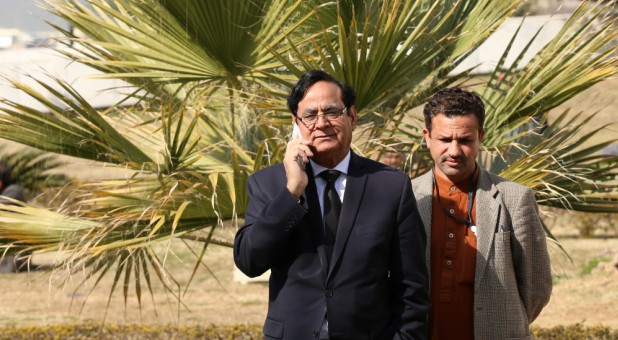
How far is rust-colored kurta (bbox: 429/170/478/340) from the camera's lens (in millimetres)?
3055

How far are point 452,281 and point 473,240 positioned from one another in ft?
0.45

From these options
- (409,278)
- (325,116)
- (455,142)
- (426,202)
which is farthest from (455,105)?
(409,278)

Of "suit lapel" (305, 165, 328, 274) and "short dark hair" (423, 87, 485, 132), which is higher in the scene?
"short dark hair" (423, 87, 485, 132)

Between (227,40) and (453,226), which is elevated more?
(227,40)

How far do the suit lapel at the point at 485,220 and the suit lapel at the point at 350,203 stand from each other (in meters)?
0.42

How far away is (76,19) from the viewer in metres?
5.16

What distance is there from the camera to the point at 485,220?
3102mm

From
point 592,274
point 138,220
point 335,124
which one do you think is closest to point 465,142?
point 335,124

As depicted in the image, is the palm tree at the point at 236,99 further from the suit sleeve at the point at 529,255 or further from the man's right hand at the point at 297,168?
the man's right hand at the point at 297,168

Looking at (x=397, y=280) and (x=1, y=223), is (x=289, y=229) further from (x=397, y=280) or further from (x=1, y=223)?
(x=1, y=223)

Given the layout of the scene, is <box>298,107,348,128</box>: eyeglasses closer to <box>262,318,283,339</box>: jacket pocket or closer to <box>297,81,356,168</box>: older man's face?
<box>297,81,356,168</box>: older man's face

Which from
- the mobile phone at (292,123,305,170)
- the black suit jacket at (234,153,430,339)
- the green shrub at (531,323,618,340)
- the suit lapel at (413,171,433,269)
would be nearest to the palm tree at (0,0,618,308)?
the suit lapel at (413,171,433,269)

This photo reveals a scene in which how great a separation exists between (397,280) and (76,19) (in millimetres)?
2883

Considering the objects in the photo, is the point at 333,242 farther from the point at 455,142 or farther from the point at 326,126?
the point at 455,142
